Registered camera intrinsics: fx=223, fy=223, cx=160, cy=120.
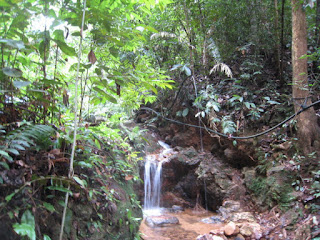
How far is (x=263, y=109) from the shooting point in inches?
237

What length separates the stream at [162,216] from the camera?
4691 mm

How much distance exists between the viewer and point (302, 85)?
4.70 m

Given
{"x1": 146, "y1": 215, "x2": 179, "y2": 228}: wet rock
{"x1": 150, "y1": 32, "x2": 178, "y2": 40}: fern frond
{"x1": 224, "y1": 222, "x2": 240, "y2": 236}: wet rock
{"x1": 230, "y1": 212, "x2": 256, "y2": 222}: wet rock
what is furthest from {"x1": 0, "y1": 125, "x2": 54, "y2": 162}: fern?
{"x1": 150, "y1": 32, "x2": 178, "y2": 40}: fern frond

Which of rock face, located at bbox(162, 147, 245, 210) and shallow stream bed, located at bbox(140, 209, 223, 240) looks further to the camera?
rock face, located at bbox(162, 147, 245, 210)

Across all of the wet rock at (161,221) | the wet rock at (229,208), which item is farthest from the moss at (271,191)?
the wet rock at (161,221)

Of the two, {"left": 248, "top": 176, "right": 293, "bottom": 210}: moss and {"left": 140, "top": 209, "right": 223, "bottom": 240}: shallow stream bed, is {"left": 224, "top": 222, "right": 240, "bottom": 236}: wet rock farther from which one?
{"left": 248, "top": 176, "right": 293, "bottom": 210}: moss

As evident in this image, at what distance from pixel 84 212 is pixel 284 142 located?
4.73 metres

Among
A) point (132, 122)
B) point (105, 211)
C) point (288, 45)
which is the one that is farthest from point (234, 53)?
point (105, 211)

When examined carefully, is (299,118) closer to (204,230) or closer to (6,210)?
(204,230)

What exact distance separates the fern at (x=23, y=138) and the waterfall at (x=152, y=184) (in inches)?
205

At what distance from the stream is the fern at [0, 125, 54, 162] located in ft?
9.07

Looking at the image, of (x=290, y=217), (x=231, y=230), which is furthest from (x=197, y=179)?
(x=290, y=217)

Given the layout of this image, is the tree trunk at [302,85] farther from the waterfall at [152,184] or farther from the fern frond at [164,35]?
the waterfall at [152,184]

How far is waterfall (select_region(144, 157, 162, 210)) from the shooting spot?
21.7ft
